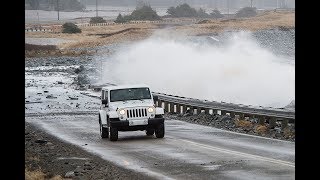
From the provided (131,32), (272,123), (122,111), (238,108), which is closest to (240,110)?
(238,108)

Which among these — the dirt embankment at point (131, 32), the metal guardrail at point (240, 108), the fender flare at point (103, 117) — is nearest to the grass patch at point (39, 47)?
the dirt embankment at point (131, 32)

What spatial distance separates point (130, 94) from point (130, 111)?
1.16 metres

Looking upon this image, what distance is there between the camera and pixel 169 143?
26297mm

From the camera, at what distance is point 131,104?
27078 mm

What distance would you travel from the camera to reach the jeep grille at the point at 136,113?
2670cm

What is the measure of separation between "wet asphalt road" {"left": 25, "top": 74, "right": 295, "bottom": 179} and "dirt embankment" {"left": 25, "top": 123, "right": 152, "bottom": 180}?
1.51 feet

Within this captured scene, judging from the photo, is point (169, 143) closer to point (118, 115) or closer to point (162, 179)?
point (118, 115)

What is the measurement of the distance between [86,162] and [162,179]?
5086 millimetres

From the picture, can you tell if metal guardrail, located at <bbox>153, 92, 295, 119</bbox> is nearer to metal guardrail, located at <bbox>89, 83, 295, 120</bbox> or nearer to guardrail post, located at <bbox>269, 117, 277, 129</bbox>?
metal guardrail, located at <bbox>89, 83, 295, 120</bbox>

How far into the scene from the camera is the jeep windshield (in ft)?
90.8

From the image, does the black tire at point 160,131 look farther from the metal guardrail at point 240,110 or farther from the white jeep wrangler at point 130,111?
the metal guardrail at point 240,110
